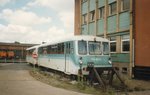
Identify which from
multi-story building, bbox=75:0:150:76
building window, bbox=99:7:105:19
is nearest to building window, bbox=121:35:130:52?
multi-story building, bbox=75:0:150:76

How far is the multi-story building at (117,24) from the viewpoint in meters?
22.0

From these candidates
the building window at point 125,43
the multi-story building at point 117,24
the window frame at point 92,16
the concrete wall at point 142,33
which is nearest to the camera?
the concrete wall at point 142,33

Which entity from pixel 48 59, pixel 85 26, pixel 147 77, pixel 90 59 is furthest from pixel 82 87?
pixel 85 26

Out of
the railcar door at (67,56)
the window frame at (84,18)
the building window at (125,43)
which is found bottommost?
the railcar door at (67,56)

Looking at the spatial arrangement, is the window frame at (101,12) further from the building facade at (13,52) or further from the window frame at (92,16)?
the building facade at (13,52)

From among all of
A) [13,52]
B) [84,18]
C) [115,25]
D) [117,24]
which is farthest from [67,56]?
[13,52]

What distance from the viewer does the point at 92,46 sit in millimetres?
18906

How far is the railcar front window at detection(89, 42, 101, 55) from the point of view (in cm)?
1872

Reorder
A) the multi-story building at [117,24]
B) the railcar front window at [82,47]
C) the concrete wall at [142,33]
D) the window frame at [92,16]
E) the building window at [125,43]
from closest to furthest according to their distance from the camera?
the railcar front window at [82,47] → the concrete wall at [142,33] → the multi-story building at [117,24] → the building window at [125,43] → the window frame at [92,16]

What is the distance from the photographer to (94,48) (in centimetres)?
1897

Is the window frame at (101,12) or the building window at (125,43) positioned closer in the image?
A: the building window at (125,43)

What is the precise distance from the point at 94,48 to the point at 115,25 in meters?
7.16

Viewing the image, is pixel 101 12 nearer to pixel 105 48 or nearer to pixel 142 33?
pixel 142 33

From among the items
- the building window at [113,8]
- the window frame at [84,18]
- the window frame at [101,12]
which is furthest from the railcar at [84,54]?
the window frame at [84,18]
